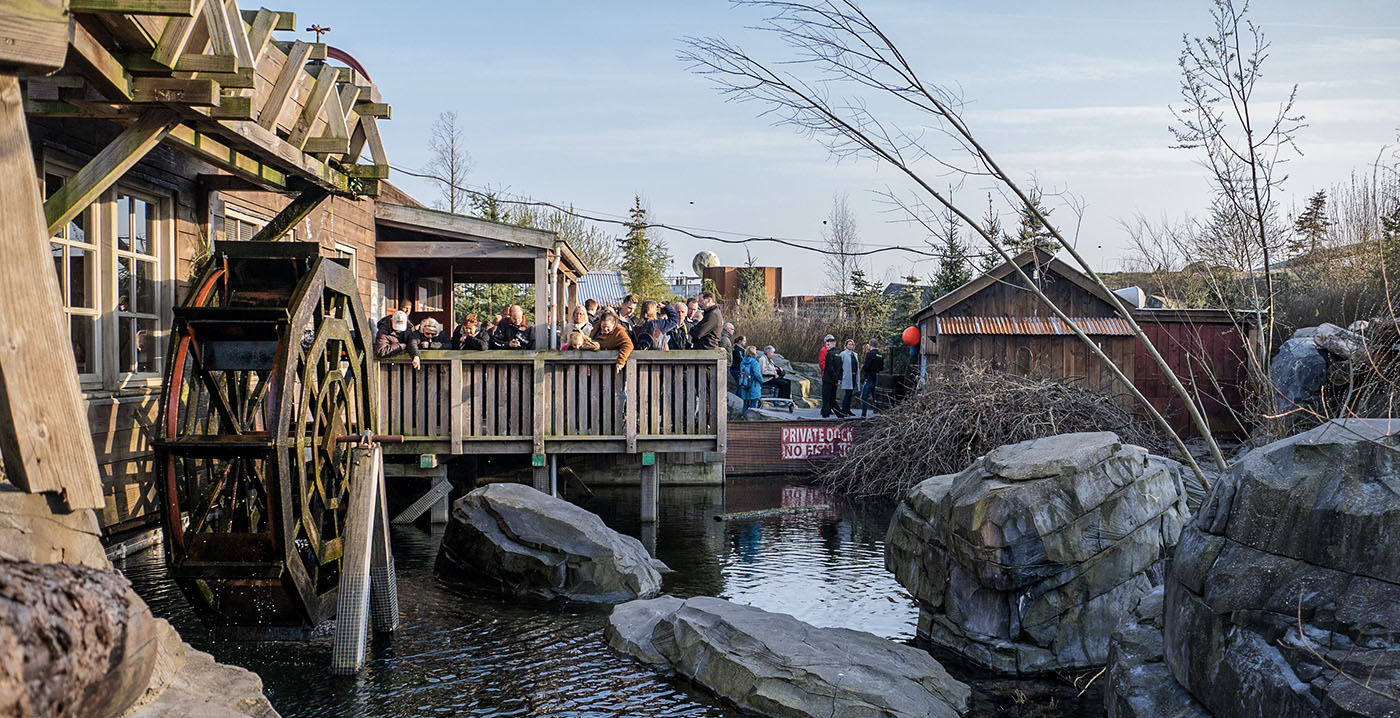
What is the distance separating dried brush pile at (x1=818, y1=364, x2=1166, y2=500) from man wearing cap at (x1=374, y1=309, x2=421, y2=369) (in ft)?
25.0

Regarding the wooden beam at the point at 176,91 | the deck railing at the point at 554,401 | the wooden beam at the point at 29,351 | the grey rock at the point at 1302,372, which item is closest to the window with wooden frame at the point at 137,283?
the wooden beam at the point at 176,91

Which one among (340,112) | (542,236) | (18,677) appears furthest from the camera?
(542,236)

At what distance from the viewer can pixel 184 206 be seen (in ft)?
33.1

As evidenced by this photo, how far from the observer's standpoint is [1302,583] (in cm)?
445

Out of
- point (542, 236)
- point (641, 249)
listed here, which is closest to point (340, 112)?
point (542, 236)

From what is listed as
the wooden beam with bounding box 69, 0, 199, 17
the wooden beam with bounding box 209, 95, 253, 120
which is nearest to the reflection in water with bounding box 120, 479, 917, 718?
the wooden beam with bounding box 209, 95, 253, 120

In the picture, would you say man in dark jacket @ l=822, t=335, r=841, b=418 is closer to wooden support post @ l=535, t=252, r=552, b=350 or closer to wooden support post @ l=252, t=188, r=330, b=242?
wooden support post @ l=535, t=252, r=552, b=350

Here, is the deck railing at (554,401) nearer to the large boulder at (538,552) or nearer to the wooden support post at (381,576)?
the large boulder at (538,552)

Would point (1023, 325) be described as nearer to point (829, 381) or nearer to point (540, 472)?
point (829, 381)

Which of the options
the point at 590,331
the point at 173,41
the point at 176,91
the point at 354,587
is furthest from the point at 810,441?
the point at 173,41

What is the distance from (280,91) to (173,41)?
1.98 m

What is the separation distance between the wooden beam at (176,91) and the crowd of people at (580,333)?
262 inches

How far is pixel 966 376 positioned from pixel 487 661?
37.8ft

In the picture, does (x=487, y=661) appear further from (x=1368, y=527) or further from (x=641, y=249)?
(x=641, y=249)
